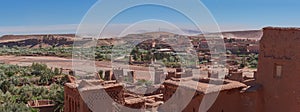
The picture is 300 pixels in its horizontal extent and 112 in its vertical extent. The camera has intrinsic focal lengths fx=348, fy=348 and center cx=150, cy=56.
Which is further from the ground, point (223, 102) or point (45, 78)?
point (223, 102)

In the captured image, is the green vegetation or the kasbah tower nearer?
the kasbah tower

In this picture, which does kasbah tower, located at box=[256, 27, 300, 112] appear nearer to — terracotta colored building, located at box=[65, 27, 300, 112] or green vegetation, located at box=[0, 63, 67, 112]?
terracotta colored building, located at box=[65, 27, 300, 112]

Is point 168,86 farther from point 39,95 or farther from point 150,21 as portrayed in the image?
Result: point 39,95

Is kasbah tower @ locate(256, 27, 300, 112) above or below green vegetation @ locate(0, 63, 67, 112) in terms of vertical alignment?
above

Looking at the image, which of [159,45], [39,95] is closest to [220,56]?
[159,45]

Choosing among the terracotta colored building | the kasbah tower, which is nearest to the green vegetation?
the terracotta colored building

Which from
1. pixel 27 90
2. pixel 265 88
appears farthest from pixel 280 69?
pixel 27 90

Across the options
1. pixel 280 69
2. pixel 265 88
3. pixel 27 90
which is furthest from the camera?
pixel 27 90

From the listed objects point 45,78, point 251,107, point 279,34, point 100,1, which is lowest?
point 45,78

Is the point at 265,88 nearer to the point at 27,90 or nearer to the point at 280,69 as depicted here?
the point at 280,69
